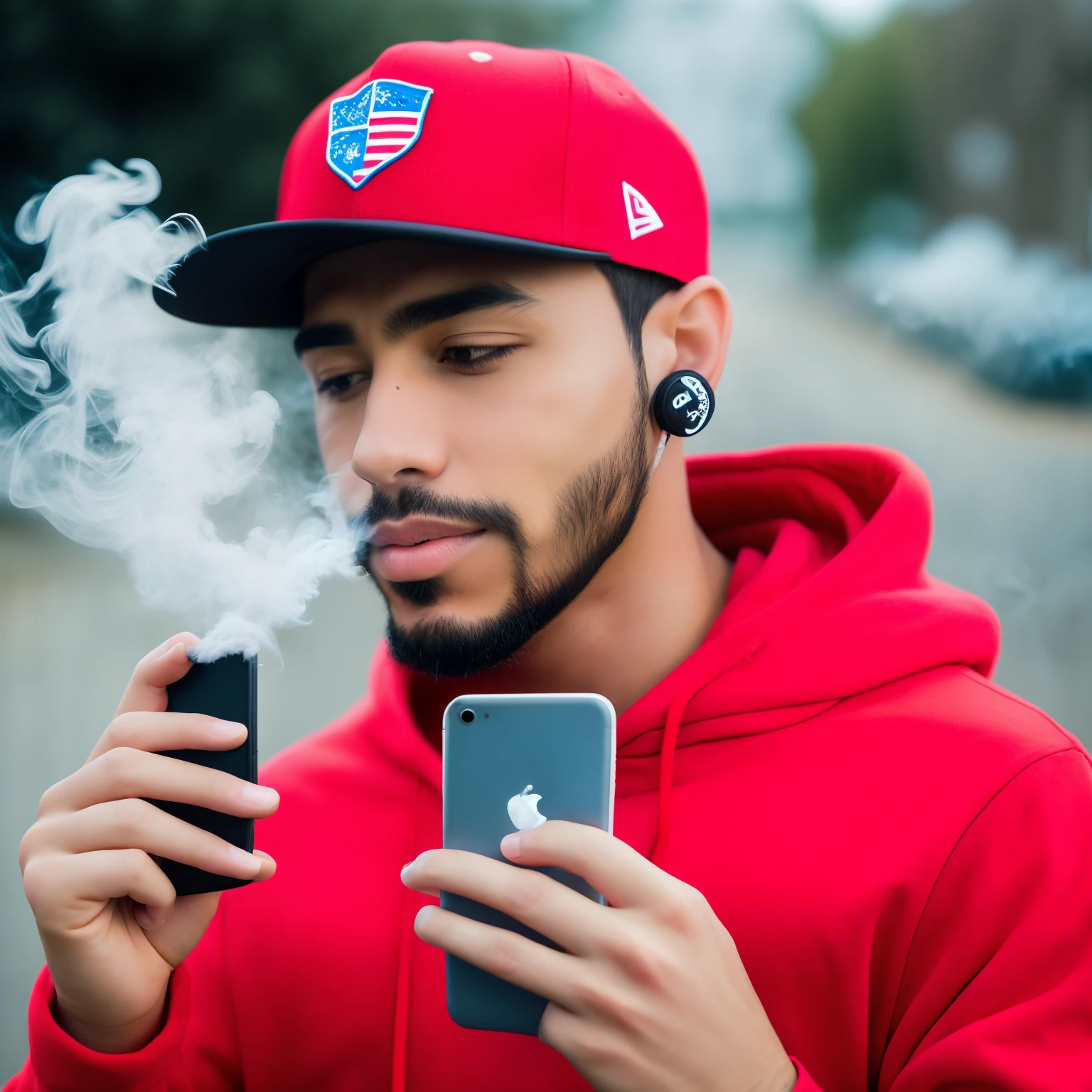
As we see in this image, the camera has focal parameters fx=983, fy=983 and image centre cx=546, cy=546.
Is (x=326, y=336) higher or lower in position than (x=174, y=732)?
higher

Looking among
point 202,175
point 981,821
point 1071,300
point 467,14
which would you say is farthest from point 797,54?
point 981,821

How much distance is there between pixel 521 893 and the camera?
3.98 ft

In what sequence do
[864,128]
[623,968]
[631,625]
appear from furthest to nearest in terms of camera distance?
[864,128] < [631,625] < [623,968]

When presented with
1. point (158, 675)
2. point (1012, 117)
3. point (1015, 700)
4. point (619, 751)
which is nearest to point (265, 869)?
point (158, 675)

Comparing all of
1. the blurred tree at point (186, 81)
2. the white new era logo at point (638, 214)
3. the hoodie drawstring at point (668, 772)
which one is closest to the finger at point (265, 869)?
the hoodie drawstring at point (668, 772)

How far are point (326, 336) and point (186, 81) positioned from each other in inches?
196

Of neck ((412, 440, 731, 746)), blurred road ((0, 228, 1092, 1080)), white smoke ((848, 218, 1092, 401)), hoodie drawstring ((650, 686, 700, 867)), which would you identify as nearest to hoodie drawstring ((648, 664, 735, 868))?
hoodie drawstring ((650, 686, 700, 867))

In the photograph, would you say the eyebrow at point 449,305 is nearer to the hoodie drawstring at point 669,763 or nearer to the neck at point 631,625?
the neck at point 631,625

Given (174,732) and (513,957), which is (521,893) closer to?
(513,957)

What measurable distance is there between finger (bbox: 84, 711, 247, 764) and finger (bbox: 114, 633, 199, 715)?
0.05 meters

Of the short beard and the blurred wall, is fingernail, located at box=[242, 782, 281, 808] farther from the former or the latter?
the blurred wall

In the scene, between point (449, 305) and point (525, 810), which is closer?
point (525, 810)

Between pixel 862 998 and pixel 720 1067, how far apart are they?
36cm

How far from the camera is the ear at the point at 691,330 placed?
5.93ft
